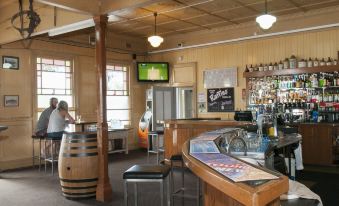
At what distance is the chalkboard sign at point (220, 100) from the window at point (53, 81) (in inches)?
155

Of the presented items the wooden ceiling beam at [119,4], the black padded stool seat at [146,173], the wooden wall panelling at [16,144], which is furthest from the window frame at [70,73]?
the black padded stool seat at [146,173]

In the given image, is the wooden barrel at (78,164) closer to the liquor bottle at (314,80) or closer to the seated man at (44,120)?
the seated man at (44,120)

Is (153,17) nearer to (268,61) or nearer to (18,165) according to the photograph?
(268,61)

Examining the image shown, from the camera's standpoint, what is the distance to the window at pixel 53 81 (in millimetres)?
8211

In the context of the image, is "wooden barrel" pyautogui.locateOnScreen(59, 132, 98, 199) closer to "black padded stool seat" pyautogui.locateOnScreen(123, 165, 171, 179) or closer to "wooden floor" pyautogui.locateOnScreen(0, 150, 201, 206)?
"wooden floor" pyautogui.locateOnScreen(0, 150, 201, 206)

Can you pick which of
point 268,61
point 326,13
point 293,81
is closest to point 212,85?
point 268,61

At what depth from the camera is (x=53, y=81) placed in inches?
333

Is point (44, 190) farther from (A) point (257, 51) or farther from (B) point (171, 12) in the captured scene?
(A) point (257, 51)

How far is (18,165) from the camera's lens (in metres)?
7.72

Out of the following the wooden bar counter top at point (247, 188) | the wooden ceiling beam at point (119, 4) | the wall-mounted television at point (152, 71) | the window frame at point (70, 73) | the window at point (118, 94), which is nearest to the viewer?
the wooden bar counter top at point (247, 188)

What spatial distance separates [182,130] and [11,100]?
4207mm

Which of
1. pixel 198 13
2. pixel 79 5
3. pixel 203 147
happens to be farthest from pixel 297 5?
pixel 203 147

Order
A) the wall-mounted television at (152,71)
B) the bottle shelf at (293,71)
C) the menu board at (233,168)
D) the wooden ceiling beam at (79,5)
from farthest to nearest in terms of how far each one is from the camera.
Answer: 1. the wall-mounted television at (152,71)
2. the bottle shelf at (293,71)
3. the wooden ceiling beam at (79,5)
4. the menu board at (233,168)

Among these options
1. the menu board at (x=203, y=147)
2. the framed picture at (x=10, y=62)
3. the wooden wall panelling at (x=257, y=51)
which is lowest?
the menu board at (x=203, y=147)
